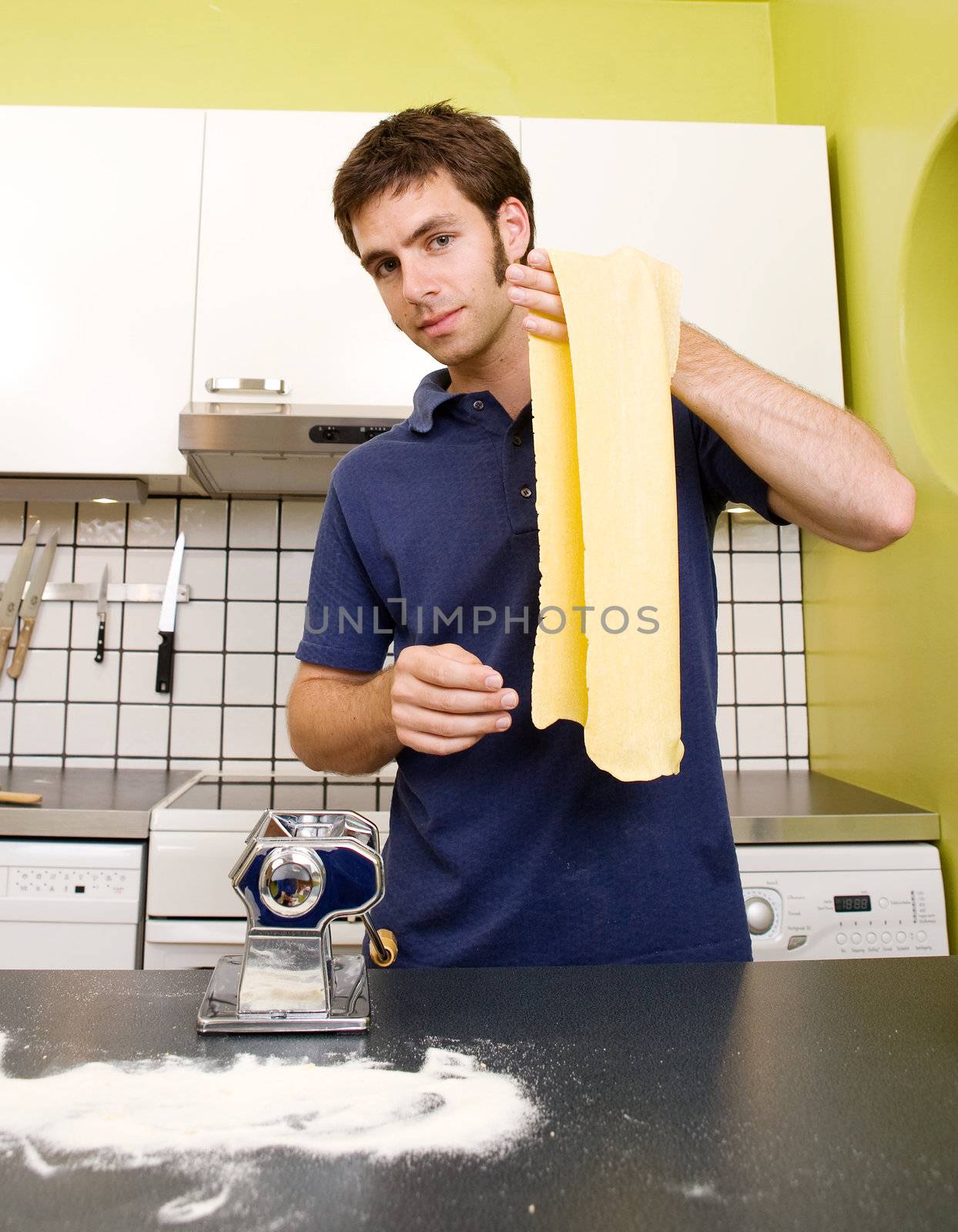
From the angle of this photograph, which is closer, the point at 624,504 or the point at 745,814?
the point at 624,504

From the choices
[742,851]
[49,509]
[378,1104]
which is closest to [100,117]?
[49,509]

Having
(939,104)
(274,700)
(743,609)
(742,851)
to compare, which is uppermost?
(939,104)

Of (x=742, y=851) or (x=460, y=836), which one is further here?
(x=742, y=851)

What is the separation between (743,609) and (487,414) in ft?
3.86

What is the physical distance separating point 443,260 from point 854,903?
1.15m

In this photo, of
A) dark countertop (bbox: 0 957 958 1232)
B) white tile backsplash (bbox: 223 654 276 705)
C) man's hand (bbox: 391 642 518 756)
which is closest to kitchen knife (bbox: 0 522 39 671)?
white tile backsplash (bbox: 223 654 276 705)

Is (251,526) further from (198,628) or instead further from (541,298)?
(541,298)

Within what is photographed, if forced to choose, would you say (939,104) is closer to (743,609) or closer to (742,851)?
(743,609)

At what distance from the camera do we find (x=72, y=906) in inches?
59.7

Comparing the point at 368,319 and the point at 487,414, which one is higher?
the point at 368,319

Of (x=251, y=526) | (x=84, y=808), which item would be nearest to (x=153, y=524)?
(x=251, y=526)

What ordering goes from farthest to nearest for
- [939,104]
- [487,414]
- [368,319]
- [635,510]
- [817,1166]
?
1. [368,319]
2. [939,104]
3. [487,414]
4. [635,510]
5. [817,1166]

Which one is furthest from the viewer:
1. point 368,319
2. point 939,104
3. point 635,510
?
point 368,319

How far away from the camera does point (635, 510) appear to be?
0.68 m
